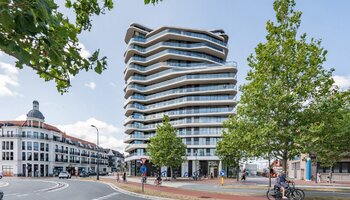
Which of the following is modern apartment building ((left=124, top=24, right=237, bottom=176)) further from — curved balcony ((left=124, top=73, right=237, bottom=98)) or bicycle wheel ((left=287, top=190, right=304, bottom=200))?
bicycle wheel ((left=287, top=190, right=304, bottom=200))

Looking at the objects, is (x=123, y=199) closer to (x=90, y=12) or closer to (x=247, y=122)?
(x=247, y=122)

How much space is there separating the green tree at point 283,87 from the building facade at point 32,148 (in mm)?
55679

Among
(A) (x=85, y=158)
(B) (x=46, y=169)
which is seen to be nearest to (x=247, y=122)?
(B) (x=46, y=169)

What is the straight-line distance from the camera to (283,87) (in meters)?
17.9

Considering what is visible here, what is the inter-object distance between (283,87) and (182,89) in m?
51.6

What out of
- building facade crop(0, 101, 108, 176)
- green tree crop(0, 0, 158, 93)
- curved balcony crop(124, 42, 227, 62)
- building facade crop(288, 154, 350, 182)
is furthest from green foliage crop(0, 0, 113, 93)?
curved balcony crop(124, 42, 227, 62)

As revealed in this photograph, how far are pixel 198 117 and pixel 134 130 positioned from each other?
18.0 metres

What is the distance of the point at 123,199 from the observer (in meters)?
18.7

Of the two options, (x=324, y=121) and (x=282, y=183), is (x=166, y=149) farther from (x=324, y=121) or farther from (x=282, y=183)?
(x=324, y=121)

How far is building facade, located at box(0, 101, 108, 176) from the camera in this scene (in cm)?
7600

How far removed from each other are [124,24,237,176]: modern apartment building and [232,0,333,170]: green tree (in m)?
46.7

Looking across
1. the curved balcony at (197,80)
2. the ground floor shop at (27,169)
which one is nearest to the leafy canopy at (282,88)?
the curved balcony at (197,80)

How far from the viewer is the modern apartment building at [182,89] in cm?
6588

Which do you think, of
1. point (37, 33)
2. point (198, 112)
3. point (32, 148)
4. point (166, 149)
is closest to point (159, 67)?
point (198, 112)
